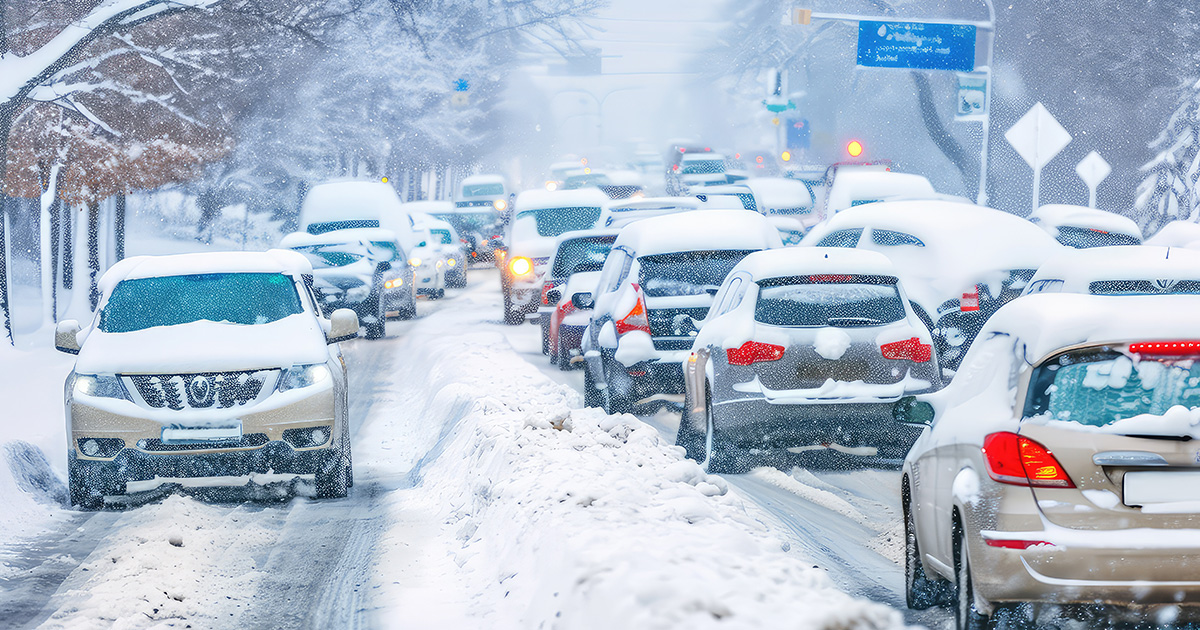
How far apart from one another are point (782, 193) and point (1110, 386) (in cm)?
3015

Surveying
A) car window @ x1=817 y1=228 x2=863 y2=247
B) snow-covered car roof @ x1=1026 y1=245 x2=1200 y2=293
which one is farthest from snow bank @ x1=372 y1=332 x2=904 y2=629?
car window @ x1=817 y1=228 x2=863 y2=247

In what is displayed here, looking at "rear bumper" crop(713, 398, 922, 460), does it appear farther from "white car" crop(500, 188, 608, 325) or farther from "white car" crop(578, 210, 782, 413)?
"white car" crop(500, 188, 608, 325)

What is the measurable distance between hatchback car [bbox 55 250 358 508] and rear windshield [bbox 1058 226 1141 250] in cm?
1155

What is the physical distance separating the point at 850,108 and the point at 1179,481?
72.4 metres

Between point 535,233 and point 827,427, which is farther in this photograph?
point 535,233

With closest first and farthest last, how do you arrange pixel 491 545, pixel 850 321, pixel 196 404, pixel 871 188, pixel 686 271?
pixel 491 545 < pixel 196 404 < pixel 850 321 < pixel 686 271 < pixel 871 188

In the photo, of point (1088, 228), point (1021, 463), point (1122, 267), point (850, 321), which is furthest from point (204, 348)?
point (1088, 228)

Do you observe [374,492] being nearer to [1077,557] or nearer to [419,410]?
[419,410]

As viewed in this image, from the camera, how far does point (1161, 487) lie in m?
4.99

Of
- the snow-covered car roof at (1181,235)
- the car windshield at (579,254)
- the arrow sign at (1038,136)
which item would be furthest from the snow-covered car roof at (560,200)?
the snow-covered car roof at (1181,235)

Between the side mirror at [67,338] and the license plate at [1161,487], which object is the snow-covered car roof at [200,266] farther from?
the license plate at [1161,487]

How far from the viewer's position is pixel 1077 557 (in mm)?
4988

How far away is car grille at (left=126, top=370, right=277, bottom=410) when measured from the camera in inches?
360

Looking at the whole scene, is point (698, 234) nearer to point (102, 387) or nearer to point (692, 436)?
point (692, 436)
